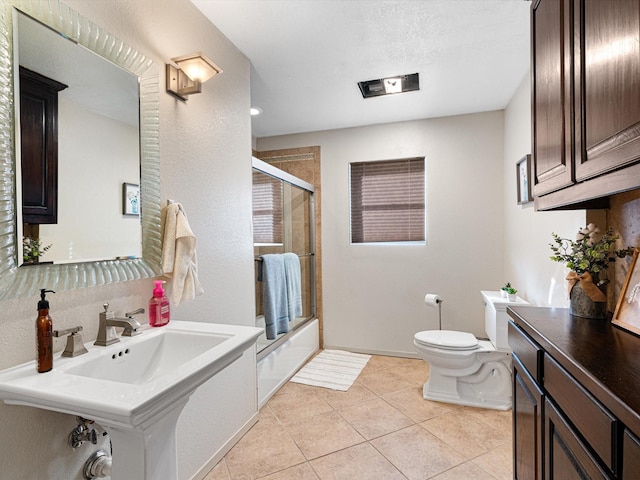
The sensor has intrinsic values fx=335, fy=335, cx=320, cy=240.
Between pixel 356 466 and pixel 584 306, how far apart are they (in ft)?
4.50

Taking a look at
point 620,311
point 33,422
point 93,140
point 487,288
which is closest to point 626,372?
point 620,311

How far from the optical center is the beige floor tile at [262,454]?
1.78 meters

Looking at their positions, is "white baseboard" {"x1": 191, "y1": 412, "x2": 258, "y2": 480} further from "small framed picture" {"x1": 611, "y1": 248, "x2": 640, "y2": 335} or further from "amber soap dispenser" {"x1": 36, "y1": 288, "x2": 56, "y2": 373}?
"small framed picture" {"x1": 611, "y1": 248, "x2": 640, "y2": 335}

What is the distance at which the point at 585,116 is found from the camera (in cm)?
98

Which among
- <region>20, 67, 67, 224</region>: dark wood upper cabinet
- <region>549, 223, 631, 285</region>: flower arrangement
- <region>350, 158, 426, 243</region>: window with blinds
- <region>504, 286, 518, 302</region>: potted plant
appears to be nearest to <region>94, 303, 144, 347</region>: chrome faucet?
<region>20, 67, 67, 224</region>: dark wood upper cabinet

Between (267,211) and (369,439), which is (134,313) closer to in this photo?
(369,439)

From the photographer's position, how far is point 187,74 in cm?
154

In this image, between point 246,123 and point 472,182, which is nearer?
point 246,123

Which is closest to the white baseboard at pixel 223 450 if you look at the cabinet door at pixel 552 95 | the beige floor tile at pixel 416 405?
the beige floor tile at pixel 416 405

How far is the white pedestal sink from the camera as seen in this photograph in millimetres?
788

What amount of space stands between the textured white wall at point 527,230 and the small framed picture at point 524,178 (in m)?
0.05

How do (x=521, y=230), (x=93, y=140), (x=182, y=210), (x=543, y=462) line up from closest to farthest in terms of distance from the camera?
(x=543, y=462), (x=93, y=140), (x=182, y=210), (x=521, y=230)

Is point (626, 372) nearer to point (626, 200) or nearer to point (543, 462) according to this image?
point (543, 462)

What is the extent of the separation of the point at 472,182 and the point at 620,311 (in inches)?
86.4
